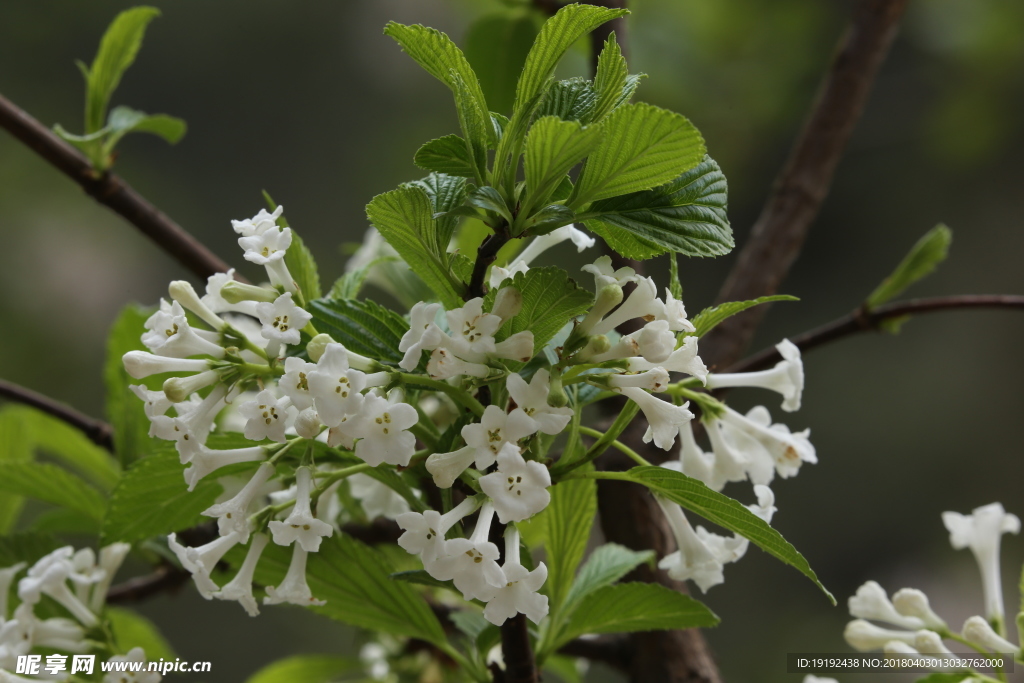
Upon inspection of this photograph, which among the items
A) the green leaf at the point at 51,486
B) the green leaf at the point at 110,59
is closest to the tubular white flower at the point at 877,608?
the green leaf at the point at 51,486

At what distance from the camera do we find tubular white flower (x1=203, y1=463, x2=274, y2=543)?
1.04 feet

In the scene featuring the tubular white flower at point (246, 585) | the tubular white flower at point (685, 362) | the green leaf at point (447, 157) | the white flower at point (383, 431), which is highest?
the green leaf at point (447, 157)

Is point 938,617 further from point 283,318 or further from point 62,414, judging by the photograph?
point 62,414

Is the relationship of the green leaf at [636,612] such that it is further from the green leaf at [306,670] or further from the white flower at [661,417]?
the green leaf at [306,670]

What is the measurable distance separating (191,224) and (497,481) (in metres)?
2.19

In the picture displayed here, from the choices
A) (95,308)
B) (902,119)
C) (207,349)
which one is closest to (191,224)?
(95,308)

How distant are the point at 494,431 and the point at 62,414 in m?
0.44

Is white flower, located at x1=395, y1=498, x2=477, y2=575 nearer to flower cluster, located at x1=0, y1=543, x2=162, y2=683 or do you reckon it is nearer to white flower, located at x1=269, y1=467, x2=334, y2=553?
white flower, located at x1=269, y1=467, x2=334, y2=553

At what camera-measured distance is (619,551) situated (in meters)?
0.49

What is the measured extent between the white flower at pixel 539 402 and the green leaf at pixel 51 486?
387 millimetres

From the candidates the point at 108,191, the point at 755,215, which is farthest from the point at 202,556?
the point at 755,215

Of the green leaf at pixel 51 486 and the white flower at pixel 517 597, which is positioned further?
the green leaf at pixel 51 486

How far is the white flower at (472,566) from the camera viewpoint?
0.91ft

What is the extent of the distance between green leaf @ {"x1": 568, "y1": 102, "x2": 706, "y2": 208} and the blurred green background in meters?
1.62
